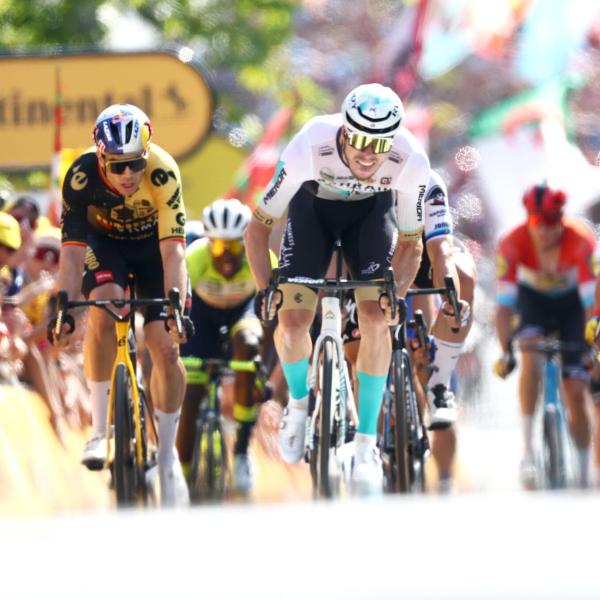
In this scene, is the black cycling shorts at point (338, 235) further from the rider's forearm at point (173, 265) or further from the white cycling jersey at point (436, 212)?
the white cycling jersey at point (436, 212)

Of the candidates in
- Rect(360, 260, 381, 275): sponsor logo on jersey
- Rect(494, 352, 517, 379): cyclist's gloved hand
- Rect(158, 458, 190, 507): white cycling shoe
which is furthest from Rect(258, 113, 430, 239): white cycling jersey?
Rect(494, 352, 517, 379): cyclist's gloved hand

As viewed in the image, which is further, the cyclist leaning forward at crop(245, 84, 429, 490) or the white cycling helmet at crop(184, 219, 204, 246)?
the white cycling helmet at crop(184, 219, 204, 246)

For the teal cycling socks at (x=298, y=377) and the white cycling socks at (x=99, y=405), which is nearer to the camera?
the white cycling socks at (x=99, y=405)

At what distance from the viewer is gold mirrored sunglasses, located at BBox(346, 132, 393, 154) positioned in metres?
8.32

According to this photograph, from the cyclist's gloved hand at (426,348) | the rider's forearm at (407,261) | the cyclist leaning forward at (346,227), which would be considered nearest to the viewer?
the cyclist leaning forward at (346,227)

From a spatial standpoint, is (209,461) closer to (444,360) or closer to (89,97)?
(444,360)

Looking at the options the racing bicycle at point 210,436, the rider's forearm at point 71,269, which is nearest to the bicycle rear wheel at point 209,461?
the racing bicycle at point 210,436

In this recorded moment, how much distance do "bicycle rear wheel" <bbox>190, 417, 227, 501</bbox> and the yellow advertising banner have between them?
7.71 meters

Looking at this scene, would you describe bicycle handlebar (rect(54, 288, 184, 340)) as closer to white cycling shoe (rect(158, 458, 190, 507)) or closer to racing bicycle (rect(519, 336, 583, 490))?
white cycling shoe (rect(158, 458, 190, 507))

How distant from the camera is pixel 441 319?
10.3 m

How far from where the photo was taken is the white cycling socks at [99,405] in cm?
851

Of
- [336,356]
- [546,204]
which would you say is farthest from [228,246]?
[336,356]

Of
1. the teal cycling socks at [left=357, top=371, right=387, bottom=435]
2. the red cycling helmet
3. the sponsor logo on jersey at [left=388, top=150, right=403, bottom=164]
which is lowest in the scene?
the teal cycling socks at [left=357, top=371, right=387, bottom=435]

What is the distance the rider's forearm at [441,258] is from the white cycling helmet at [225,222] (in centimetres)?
224
